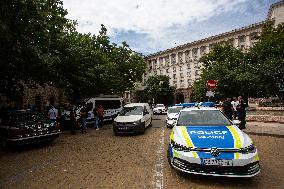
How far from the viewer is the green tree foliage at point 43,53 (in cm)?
957

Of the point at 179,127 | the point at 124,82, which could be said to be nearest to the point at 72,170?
the point at 179,127

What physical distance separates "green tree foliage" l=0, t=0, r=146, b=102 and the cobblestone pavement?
3.76m

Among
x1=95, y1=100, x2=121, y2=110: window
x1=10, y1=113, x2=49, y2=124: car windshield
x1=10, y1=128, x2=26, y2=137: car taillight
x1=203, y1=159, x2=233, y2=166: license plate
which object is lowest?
x1=203, y1=159, x2=233, y2=166: license plate

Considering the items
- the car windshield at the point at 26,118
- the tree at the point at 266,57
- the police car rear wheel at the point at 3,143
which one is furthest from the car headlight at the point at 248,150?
the tree at the point at 266,57

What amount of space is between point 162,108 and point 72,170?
29.9 meters

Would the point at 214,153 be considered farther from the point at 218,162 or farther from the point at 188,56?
the point at 188,56

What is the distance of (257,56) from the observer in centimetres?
3139

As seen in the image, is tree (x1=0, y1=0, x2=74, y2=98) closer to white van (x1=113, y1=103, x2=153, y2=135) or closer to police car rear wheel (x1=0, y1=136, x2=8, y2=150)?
police car rear wheel (x1=0, y1=136, x2=8, y2=150)

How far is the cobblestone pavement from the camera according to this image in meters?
6.34

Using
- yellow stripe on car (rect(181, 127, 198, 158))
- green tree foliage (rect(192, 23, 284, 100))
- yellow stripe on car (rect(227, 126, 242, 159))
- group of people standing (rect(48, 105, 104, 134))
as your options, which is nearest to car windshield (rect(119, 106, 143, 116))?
group of people standing (rect(48, 105, 104, 134))

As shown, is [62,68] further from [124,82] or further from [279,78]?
[124,82]

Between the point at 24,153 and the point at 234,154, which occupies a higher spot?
the point at 234,154

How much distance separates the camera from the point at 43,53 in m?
12.0

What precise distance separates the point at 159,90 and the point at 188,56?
1517 cm
